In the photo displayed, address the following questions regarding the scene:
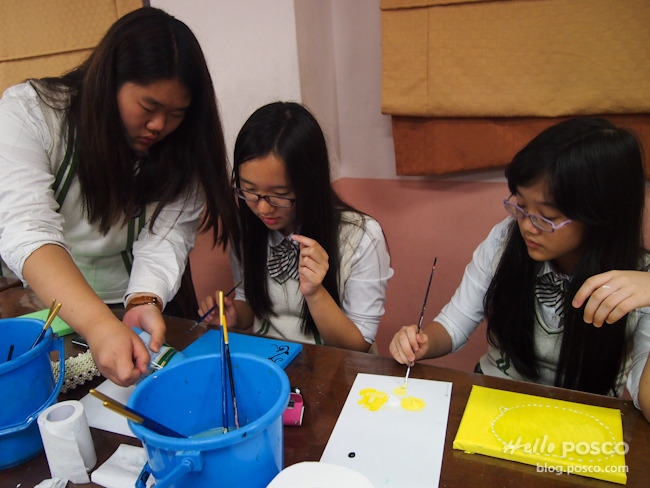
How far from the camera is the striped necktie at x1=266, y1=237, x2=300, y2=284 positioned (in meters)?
1.38

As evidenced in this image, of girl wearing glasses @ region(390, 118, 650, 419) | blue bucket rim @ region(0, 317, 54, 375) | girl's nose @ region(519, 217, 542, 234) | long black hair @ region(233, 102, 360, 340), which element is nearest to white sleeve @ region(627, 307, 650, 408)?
girl wearing glasses @ region(390, 118, 650, 419)

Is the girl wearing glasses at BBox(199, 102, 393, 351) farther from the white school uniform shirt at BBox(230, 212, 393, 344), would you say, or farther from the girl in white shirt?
the girl in white shirt

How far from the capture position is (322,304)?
1.21 m

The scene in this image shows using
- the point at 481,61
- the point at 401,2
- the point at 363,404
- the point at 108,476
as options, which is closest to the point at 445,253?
the point at 481,61

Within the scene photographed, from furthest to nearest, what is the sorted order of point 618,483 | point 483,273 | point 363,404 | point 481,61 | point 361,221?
point 481,61 → point 361,221 → point 483,273 → point 363,404 → point 618,483

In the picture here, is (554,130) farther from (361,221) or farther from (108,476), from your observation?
(108,476)

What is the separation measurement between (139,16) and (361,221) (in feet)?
2.34

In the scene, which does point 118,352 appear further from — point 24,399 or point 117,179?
point 117,179

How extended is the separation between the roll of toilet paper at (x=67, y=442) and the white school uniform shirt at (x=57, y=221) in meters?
0.33

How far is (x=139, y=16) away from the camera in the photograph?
1069mm

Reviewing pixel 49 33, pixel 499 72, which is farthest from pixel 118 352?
pixel 49 33

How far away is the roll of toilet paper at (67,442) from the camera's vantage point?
688 mm

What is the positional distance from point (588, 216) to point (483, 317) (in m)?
0.37

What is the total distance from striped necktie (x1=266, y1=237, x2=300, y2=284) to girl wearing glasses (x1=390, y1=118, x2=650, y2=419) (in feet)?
1.31
